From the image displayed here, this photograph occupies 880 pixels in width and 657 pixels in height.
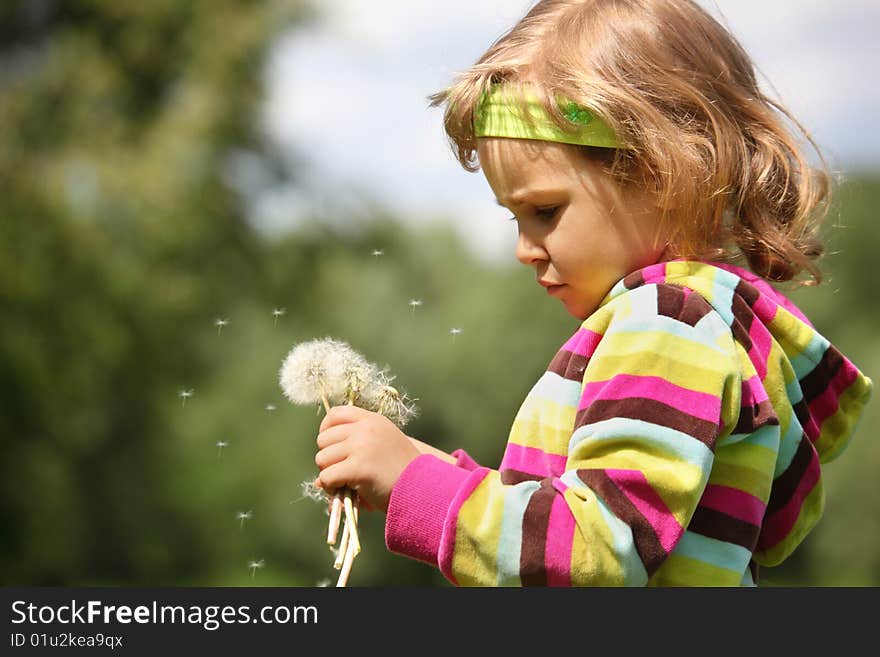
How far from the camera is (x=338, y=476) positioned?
1.54 meters

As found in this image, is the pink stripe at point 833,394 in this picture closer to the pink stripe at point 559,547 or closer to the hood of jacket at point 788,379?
the hood of jacket at point 788,379

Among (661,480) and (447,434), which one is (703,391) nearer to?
(661,480)

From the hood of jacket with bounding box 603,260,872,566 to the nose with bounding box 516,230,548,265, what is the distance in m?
0.13

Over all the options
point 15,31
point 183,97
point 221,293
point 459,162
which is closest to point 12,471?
point 221,293

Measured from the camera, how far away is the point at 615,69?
5.51 ft

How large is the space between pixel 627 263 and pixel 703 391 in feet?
1.01

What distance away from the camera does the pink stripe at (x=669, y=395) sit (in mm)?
1417

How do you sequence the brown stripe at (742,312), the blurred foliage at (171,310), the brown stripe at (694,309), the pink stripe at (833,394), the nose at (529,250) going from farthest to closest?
the blurred foliage at (171,310) < the pink stripe at (833,394) < the nose at (529,250) < the brown stripe at (742,312) < the brown stripe at (694,309)

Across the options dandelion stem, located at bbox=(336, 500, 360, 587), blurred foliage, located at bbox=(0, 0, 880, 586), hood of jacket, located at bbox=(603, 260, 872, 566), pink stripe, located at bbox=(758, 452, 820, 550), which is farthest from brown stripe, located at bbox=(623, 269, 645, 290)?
blurred foliage, located at bbox=(0, 0, 880, 586)

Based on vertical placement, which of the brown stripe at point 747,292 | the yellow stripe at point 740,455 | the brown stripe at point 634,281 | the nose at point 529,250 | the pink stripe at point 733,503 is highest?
the nose at point 529,250

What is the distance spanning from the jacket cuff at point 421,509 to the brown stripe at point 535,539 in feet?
0.36

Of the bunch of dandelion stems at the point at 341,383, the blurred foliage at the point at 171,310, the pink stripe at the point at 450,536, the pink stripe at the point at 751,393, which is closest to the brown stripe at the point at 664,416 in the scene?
the pink stripe at the point at 751,393

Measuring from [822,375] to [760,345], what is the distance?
238 millimetres

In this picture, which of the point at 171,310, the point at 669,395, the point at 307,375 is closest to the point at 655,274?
the point at 669,395
